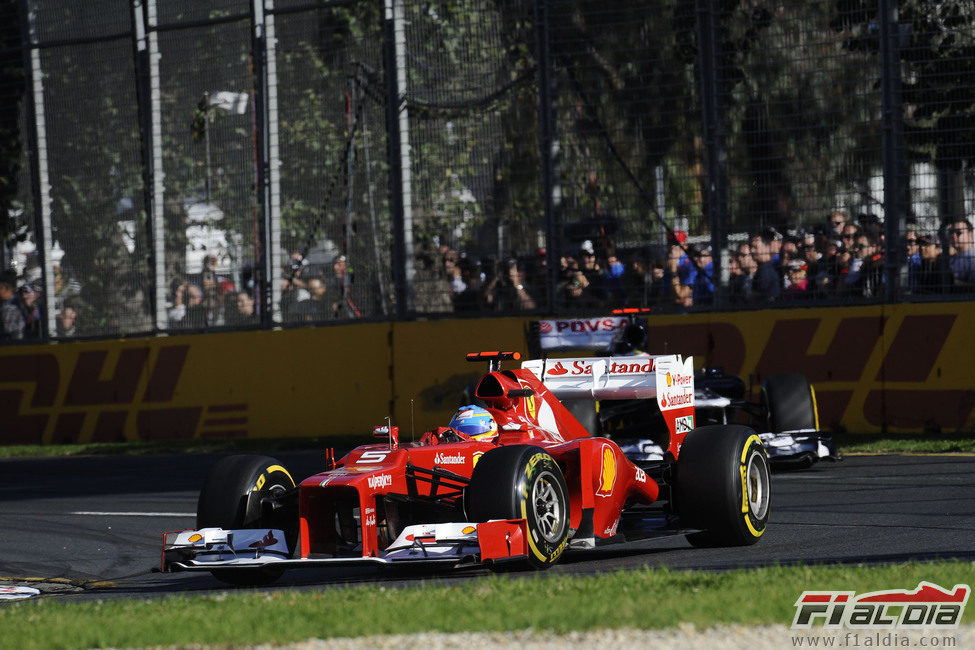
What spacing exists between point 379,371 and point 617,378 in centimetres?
748

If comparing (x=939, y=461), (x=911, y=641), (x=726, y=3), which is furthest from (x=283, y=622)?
(x=726, y=3)

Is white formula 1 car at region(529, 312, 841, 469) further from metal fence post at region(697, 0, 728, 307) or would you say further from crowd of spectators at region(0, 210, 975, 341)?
metal fence post at region(697, 0, 728, 307)

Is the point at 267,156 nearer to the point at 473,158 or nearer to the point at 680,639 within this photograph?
the point at 473,158

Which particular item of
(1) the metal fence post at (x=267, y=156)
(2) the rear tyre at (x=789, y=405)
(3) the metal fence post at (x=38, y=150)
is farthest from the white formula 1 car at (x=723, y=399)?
(3) the metal fence post at (x=38, y=150)

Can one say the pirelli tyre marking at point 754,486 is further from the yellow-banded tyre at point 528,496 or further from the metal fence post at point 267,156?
the metal fence post at point 267,156

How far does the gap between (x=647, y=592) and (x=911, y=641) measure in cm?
147

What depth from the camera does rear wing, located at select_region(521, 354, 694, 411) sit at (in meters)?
10.7

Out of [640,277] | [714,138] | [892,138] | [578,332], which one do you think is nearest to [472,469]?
[578,332]

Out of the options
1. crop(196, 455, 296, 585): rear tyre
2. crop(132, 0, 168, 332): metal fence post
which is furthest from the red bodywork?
crop(132, 0, 168, 332): metal fence post

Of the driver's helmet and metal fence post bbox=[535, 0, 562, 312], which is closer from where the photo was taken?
the driver's helmet

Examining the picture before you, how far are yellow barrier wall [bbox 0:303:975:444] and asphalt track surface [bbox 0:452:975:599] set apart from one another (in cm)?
161

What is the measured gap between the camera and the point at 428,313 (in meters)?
17.9

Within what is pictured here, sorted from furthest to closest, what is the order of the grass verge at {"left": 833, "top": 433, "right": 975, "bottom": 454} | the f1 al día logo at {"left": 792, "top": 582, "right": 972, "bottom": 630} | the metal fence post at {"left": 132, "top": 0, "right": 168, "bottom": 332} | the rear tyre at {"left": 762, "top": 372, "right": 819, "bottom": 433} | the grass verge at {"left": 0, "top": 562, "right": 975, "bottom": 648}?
1. the metal fence post at {"left": 132, "top": 0, "right": 168, "bottom": 332}
2. the grass verge at {"left": 833, "top": 433, "right": 975, "bottom": 454}
3. the rear tyre at {"left": 762, "top": 372, "right": 819, "bottom": 433}
4. the grass verge at {"left": 0, "top": 562, "right": 975, "bottom": 648}
5. the f1 al día logo at {"left": 792, "top": 582, "right": 972, "bottom": 630}

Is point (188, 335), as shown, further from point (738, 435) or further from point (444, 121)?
point (738, 435)
